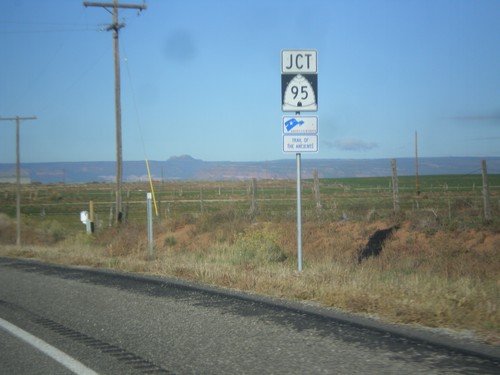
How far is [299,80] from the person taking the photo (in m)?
11.2

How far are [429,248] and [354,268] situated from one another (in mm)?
7274

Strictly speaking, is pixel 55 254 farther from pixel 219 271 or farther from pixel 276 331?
pixel 276 331

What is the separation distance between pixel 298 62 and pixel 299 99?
698 mm

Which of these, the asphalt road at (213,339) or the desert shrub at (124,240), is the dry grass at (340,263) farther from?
the asphalt road at (213,339)

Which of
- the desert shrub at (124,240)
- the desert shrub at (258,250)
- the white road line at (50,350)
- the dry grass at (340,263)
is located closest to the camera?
the white road line at (50,350)

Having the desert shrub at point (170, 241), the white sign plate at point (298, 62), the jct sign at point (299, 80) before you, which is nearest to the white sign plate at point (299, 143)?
the jct sign at point (299, 80)

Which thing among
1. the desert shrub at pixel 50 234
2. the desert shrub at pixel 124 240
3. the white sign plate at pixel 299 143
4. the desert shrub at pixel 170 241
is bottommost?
the desert shrub at pixel 50 234

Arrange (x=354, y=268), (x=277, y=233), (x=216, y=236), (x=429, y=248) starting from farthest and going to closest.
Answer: (x=216, y=236), (x=277, y=233), (x=429, y=248), (x=354, y=268)

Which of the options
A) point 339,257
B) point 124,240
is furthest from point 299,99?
point 124,240

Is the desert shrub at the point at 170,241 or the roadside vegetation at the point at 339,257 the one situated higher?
the roadside vegetation at the point at 339,257

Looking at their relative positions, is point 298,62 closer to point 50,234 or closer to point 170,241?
point 170,241

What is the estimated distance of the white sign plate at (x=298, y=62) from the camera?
36.7 feet

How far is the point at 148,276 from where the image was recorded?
12.7 metres

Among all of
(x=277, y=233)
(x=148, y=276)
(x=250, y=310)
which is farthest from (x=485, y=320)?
(x=277, y=233)
